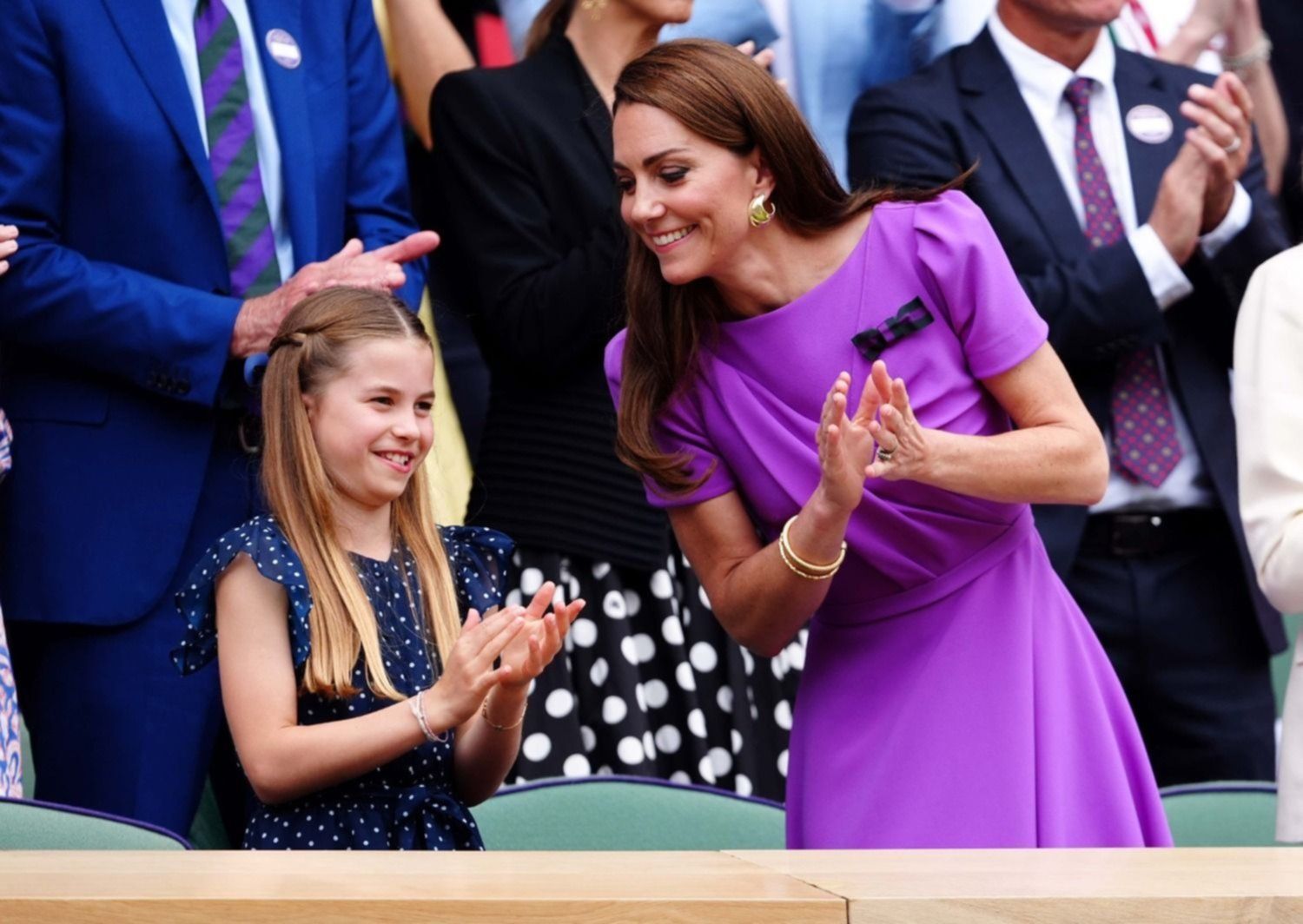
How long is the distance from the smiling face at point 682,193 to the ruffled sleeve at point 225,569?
63 cm

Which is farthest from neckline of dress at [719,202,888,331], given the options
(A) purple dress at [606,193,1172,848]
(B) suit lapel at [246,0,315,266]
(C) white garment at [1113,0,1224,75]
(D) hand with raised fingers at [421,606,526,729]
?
(C) white garment at [1113,0,1224,75]

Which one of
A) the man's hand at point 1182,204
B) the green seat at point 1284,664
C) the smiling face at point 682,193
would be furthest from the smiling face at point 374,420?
the green seat at point 1284,664

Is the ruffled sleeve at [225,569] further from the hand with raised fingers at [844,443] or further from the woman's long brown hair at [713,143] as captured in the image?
the hand with raised fingers at [844,443]

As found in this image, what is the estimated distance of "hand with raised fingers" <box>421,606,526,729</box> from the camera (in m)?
2.47

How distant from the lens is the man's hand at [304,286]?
10.1 feet

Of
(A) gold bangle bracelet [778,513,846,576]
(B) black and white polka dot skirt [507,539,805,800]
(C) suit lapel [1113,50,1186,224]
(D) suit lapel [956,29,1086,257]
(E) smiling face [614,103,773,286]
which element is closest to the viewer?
(A) gold bangle bracelet [778,513,846,576]

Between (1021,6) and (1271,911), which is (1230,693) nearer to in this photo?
(1021,6)

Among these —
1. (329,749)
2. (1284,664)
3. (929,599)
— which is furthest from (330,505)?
(1284,664)

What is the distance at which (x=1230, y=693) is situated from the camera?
382cm

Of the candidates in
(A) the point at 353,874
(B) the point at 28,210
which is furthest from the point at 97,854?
(B) the point at 28,210

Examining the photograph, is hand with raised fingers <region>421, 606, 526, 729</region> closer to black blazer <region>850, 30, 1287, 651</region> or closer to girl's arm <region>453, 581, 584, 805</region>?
girl's arm <region>453, 581, 584, 805</region>

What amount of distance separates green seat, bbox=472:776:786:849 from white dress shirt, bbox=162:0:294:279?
1.02m

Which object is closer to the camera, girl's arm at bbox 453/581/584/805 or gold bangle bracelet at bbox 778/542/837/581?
girl's arm at bbox 453/581/584/805

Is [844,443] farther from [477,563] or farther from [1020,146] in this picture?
[1020,146]
